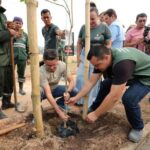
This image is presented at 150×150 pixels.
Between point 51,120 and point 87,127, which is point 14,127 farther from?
point 87,127

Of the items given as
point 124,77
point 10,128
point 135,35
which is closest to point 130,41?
point 135,35

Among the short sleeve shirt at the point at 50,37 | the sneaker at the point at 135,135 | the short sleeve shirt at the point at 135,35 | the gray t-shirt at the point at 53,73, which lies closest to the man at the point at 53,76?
the gray t-shirt at the point at 53,73

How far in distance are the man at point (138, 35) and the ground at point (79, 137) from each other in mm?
2146

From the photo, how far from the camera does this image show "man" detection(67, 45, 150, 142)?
3486mm

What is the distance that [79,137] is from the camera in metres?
3.94

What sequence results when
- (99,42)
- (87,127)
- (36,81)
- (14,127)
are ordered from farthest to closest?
(99,42)
(87,127)
(14,127)
(36,81)

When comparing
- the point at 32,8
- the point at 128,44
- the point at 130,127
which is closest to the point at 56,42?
the point at 128,44

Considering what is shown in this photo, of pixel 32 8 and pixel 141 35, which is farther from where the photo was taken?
pixel 141 35

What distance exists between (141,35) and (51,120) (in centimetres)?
303

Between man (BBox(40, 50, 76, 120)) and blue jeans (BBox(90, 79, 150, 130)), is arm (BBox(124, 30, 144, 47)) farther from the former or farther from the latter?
blue jeans (BBox(90, 79, 150, 130))

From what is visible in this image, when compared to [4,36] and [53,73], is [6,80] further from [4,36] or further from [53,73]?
[53,73]

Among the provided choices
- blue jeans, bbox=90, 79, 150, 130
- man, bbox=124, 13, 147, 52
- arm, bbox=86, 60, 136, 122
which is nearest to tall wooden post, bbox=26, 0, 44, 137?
arm, bbox=86, 60, 136, 122

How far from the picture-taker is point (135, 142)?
12.5ft

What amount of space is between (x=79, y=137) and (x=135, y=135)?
712 mm
